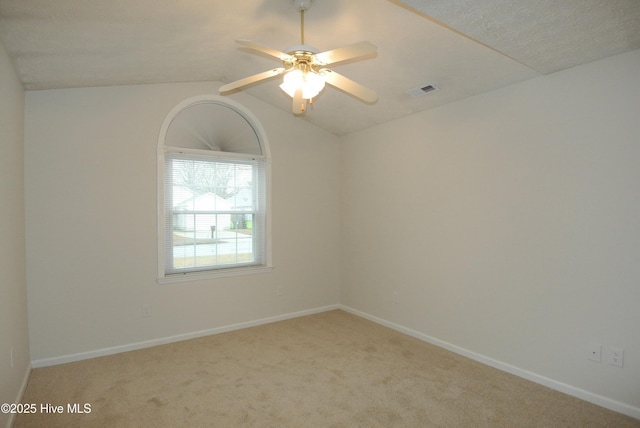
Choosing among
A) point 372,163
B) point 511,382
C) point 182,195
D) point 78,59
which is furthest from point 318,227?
point 78,59

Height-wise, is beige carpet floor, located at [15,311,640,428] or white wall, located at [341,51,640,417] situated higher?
white wall, located at [341,51,640,417]

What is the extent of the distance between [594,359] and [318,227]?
3034 millimetres

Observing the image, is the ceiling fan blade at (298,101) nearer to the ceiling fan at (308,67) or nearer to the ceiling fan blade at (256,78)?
the ceiling fan at (308,67)

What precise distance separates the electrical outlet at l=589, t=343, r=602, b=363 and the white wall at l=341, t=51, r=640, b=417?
0.09 feet

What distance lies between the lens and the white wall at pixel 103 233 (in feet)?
10.0

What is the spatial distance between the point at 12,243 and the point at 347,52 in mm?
2614

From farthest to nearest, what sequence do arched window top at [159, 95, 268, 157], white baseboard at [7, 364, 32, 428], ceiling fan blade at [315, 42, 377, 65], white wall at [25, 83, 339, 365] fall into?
1. arched window top at [159, 95, 268, 157]
2. white wall at [25, 83, 339, 365]
3. white baseboard at [7, 364, 32, 428]
4. ceiling fan blade at [315, 42, 377, 65]

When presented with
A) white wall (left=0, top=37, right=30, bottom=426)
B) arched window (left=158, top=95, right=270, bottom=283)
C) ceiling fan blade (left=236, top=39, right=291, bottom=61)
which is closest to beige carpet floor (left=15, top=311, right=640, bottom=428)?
white wall (left=0, top=37, right=30, bottom=426)

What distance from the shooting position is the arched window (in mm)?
3697

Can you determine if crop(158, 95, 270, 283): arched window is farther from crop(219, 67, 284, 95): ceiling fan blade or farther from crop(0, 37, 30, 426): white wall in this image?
crop(219, 67, 284, 95): ceiling fan blade

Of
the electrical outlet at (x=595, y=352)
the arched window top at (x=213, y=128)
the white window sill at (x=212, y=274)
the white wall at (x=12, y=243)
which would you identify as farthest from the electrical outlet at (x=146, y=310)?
the electrical outlet at (x=595, y=352)

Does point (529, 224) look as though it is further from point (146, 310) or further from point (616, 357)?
point (146, 310)

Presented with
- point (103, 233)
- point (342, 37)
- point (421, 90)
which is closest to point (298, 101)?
point (342, 37)

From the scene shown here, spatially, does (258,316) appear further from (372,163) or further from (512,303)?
(512,303)
